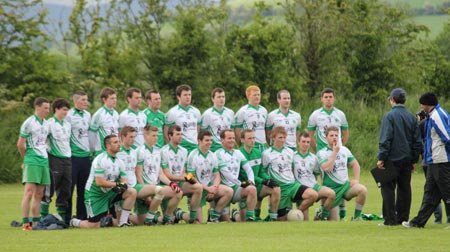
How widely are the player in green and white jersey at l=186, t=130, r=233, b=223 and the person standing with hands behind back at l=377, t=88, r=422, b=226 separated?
3309mm

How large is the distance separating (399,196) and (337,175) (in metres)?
2.76

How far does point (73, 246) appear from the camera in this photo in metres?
13.9

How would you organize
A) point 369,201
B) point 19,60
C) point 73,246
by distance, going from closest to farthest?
point 73,246 < point 369,201 < point 19,60

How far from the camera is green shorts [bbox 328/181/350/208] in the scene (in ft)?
60.4

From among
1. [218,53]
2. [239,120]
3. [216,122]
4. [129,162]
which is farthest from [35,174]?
→ [218,53]

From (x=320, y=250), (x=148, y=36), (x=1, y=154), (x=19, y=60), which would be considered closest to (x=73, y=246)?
(x=320, y=250)

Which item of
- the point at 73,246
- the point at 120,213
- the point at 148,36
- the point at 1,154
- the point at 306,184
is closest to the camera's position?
the point at 73,246

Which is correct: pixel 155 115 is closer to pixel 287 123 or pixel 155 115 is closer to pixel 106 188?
pixel 287 123

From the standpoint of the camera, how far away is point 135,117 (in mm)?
19391

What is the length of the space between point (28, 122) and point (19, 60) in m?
19.0

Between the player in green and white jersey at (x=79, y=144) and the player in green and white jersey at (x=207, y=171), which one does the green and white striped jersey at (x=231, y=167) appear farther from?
the player in green and white jersey at (x=79, y=144)

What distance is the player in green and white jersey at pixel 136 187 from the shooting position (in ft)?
57.6

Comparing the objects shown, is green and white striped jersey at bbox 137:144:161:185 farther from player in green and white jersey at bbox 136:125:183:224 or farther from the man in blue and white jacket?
the man in blue and white jacket

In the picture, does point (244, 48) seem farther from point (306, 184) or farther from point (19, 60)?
point (306, 184)
